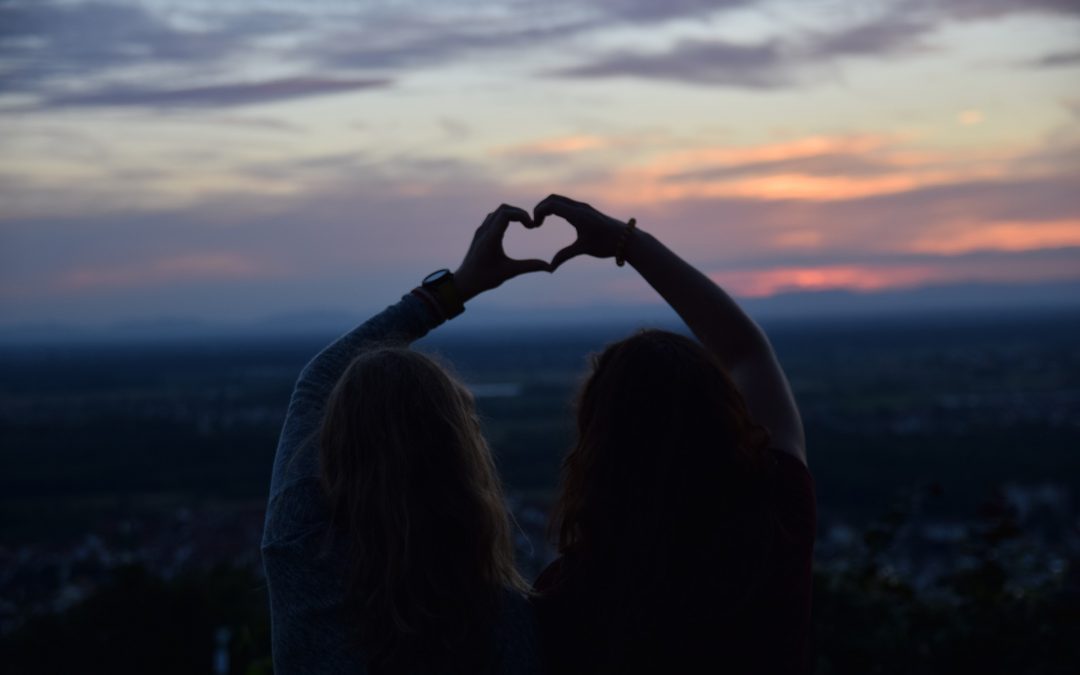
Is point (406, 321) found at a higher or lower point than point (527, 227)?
lower

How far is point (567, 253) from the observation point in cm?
200

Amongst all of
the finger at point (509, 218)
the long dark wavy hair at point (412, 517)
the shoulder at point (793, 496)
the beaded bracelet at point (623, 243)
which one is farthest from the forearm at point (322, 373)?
the shoulder at point (793, 496)

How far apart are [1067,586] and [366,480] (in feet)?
10.9

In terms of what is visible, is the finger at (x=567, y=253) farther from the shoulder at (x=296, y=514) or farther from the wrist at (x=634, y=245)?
the shoulder at (x=296, y=514)

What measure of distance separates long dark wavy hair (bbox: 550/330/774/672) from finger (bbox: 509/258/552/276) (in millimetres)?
504

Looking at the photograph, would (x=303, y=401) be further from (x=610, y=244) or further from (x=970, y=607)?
(x=970, y=607)

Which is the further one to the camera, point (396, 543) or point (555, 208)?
point (555, 208)

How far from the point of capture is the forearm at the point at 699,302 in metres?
1.89

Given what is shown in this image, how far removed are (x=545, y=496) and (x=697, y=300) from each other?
65.8ft

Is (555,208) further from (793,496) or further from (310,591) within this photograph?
(310,591)

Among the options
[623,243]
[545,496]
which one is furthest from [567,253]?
[545,496]

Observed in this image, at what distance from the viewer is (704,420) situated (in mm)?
1486

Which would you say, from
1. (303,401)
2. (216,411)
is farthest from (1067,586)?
(216,411)

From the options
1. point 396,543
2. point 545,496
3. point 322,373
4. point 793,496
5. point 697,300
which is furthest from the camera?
point 545,496
